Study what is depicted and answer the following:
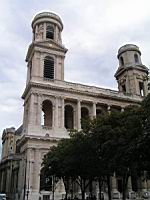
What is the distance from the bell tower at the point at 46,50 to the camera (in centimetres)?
5266

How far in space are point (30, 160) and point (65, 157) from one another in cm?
1386

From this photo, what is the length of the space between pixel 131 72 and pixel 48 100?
22818 millimetres

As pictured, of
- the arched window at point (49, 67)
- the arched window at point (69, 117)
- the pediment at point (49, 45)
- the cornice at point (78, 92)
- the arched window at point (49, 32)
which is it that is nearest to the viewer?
the cornice at point (78, 92)

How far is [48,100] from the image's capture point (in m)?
50.5

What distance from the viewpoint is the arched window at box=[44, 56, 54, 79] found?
5294 cm

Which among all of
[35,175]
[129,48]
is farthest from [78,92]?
[129,48]

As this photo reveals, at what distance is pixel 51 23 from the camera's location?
192 feet

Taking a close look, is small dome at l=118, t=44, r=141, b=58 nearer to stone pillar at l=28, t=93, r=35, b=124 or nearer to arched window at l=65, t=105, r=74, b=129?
arched window at l=65, t=105, r=74, b=129

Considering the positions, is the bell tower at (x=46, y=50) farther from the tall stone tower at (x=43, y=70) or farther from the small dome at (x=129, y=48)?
the small dome at (x=129, y=48)

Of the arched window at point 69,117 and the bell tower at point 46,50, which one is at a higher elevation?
the bell tower at point 46,50

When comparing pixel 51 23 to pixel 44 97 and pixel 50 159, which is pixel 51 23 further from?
pixel 50 159

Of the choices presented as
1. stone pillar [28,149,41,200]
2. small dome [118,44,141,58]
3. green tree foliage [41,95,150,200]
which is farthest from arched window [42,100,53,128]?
small dome [118,44,141,58]

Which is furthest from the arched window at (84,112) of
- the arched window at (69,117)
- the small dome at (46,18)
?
the small dome at (46,18)

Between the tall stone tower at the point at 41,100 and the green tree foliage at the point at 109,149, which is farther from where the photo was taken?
the tall stone tower at the point at 41,100
